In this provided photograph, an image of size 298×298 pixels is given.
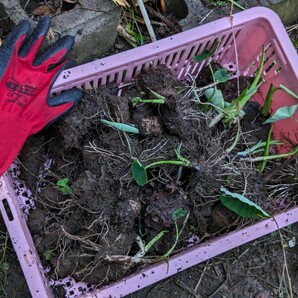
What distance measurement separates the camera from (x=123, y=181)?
56.2 inches

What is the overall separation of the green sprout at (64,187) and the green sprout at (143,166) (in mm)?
174

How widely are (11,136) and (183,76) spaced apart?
54cm

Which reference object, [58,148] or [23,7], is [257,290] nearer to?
[58,148]

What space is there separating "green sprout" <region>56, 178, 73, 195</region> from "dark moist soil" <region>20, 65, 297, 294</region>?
15mm

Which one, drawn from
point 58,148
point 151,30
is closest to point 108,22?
point 151,30

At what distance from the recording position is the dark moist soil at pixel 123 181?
1425mm

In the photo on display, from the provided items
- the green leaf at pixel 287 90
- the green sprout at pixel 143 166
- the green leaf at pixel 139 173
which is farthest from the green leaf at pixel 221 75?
the green leaf at pixel 139 173

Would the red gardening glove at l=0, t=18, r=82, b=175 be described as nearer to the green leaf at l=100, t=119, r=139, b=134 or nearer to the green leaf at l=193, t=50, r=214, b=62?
the green leaf at l=100, t=119, r=139, b=134

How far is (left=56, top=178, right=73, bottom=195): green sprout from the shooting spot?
1438mm

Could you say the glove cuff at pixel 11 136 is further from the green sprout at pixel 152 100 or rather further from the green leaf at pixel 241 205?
the green leaf at pixel 241 205

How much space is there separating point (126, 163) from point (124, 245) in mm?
207

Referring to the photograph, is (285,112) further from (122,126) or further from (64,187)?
(64,187)

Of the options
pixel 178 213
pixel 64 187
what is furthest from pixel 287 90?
pixel 64 187

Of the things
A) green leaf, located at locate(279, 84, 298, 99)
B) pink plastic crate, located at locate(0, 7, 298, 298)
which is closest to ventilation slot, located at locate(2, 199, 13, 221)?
pink plastic crate, located at locate(0, 7, 298, 298)
